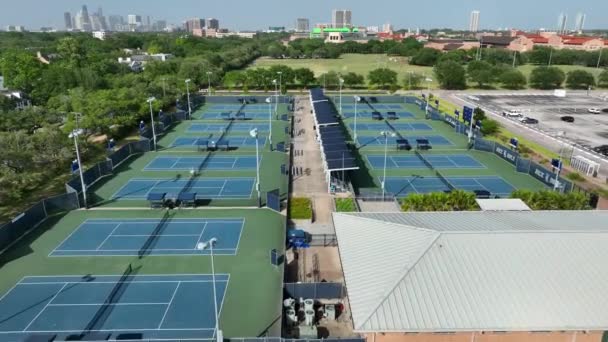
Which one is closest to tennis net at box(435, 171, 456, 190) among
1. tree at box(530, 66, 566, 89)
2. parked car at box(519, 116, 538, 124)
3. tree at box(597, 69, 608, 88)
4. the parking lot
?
the parking lot

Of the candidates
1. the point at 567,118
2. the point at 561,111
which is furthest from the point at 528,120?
the point at 561,111

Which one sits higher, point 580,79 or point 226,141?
point 580,79

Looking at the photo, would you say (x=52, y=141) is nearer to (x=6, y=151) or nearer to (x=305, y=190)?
(x=6, y=151)

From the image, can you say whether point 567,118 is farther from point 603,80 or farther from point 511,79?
point 603,80

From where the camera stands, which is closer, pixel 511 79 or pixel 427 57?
pixel 511 79

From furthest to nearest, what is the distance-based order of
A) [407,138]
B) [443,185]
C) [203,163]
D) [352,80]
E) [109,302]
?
[352,80] → [407,138] → [203,163] → [443,185] → [109,302]
